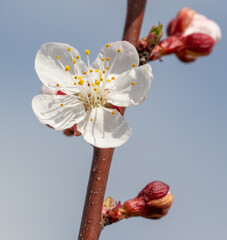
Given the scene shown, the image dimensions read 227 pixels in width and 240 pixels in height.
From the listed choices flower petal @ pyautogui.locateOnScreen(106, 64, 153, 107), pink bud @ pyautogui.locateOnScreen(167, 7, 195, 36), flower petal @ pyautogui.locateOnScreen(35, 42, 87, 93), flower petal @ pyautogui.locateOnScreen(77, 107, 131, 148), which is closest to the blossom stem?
flower petal @ pyautogui.locateOnScreen(77, 107, 131, 148)

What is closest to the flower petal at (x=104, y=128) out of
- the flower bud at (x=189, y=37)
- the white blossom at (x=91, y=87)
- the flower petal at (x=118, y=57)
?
the white blossom at (x=91, y=87)

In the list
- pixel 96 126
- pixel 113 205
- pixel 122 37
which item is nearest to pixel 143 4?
pixel 122 37

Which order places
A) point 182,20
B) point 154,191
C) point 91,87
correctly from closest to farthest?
point 91,87, point 154,191, point 182,20

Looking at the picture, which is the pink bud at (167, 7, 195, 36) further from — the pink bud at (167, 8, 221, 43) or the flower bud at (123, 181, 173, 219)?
the flower bud at (123, 181, 173, 219)

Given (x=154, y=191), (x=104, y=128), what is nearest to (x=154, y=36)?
(x=104, y=128)

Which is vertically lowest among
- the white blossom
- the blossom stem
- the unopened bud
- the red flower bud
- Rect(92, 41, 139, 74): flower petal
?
the blossom stem

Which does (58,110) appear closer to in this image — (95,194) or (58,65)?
(58,65)
